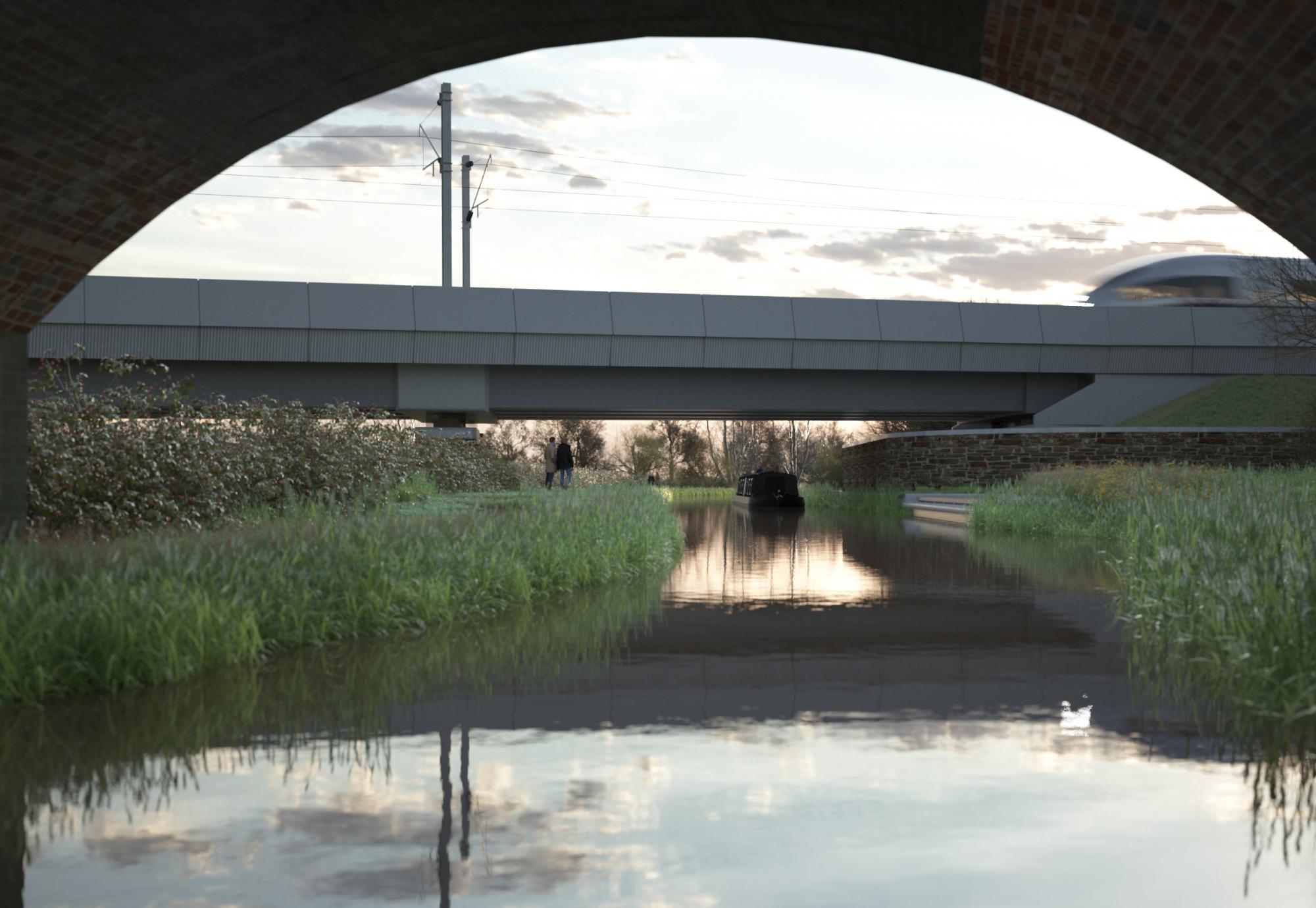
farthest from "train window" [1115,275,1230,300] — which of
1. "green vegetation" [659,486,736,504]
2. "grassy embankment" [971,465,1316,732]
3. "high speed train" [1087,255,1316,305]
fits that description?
"grassy embankment" [971,465,1316,732]

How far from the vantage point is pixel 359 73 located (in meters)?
11.6

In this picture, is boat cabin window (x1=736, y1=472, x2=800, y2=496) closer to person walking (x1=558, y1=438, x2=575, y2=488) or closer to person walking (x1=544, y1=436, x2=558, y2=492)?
person walking (x1=544, y1=436, x2=558, y2=492)

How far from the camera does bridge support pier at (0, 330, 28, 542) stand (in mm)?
12109

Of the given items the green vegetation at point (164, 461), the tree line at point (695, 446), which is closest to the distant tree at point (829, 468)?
the tree line at point (695, 446)

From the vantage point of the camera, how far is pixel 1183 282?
55.9 metres

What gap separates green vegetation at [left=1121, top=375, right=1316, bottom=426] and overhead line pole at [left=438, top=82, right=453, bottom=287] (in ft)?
73.4

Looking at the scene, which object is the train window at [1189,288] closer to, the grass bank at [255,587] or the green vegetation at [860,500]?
the green vegetation at [860,500]

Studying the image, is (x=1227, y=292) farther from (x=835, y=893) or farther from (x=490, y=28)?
(x=835, y=893)

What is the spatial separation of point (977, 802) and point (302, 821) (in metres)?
2.61

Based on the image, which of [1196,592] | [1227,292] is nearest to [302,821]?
[1196,592]

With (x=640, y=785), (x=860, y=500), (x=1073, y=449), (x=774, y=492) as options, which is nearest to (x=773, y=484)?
(x=774, y=492)

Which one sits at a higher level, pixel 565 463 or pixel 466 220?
pixel 466 220

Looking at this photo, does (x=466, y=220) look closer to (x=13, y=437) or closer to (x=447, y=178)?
(x=447, y=178)

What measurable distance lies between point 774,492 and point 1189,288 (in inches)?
822
